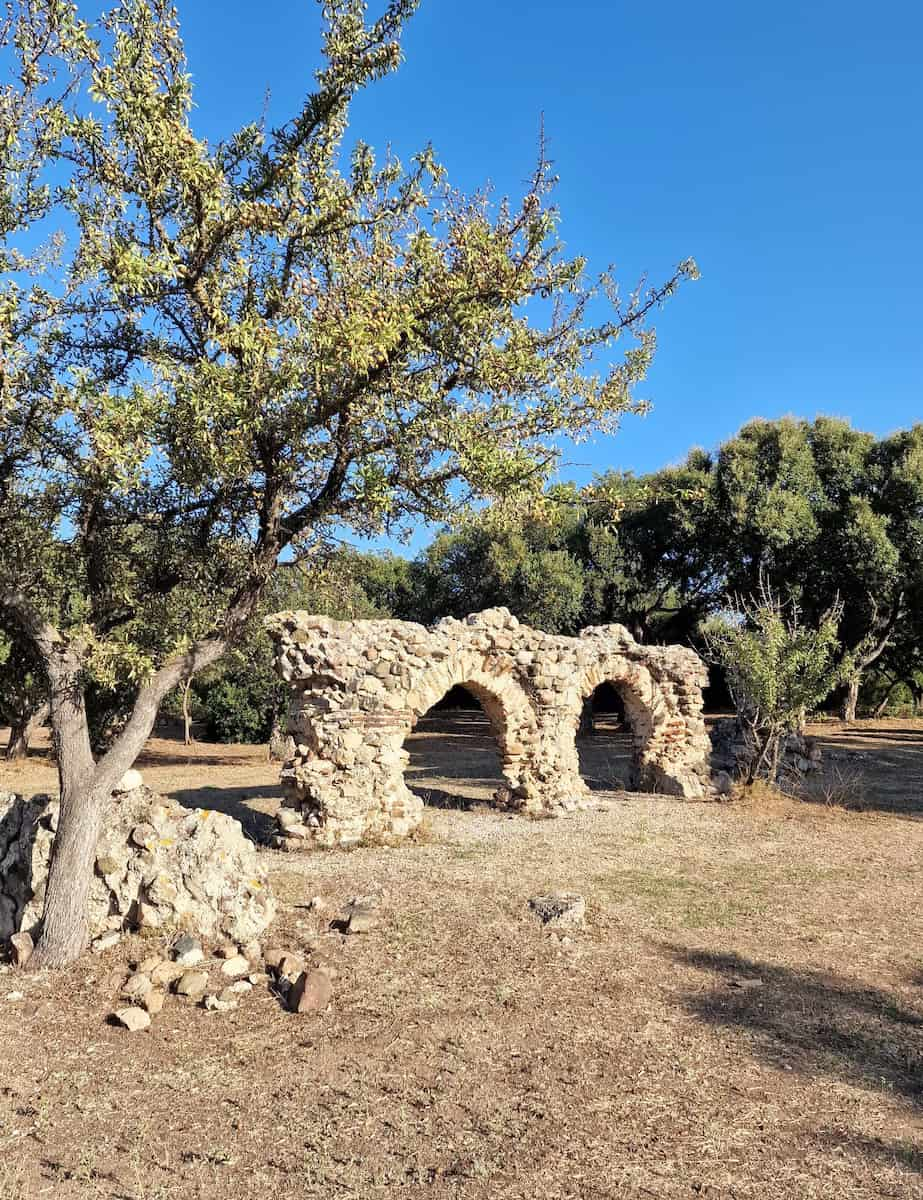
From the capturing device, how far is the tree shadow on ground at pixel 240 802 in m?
12.7

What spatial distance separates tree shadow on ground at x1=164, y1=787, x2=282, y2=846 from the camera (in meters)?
12.7

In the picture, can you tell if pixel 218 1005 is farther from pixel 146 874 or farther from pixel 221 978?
pixel 146 874

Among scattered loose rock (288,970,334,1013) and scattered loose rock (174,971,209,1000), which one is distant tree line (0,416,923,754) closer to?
scattered loose rock (174,971,209,1000)

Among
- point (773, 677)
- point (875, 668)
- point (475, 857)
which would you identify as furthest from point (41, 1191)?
point (875, 668)

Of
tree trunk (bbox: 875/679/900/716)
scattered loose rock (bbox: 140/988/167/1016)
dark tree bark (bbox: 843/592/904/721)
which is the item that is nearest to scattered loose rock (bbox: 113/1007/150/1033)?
scattered loose rock (bbox: 140/988/167/1016)

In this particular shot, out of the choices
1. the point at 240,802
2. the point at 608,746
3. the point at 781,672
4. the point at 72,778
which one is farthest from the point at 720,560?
the point at 72,778

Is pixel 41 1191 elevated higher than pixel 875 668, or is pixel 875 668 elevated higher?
pixel 875 668

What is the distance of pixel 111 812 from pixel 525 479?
480cm

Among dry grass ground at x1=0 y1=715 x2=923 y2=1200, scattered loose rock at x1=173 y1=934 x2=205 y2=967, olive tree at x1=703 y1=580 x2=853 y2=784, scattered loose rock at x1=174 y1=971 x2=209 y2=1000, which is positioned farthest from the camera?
olive tree at x1=703 y1=580 x2=853 y2=784

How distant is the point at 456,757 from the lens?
2372 centimetres

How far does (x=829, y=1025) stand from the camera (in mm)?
5809

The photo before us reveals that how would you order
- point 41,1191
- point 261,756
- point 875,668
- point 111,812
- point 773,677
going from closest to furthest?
point 41,1191
point 111,812
point 773,677
point 261,756
point 875,668

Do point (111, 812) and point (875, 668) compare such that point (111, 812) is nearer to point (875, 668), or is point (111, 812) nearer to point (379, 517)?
point (379, 517)

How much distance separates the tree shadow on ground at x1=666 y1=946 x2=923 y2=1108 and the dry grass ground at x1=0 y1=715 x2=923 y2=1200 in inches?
0.9
